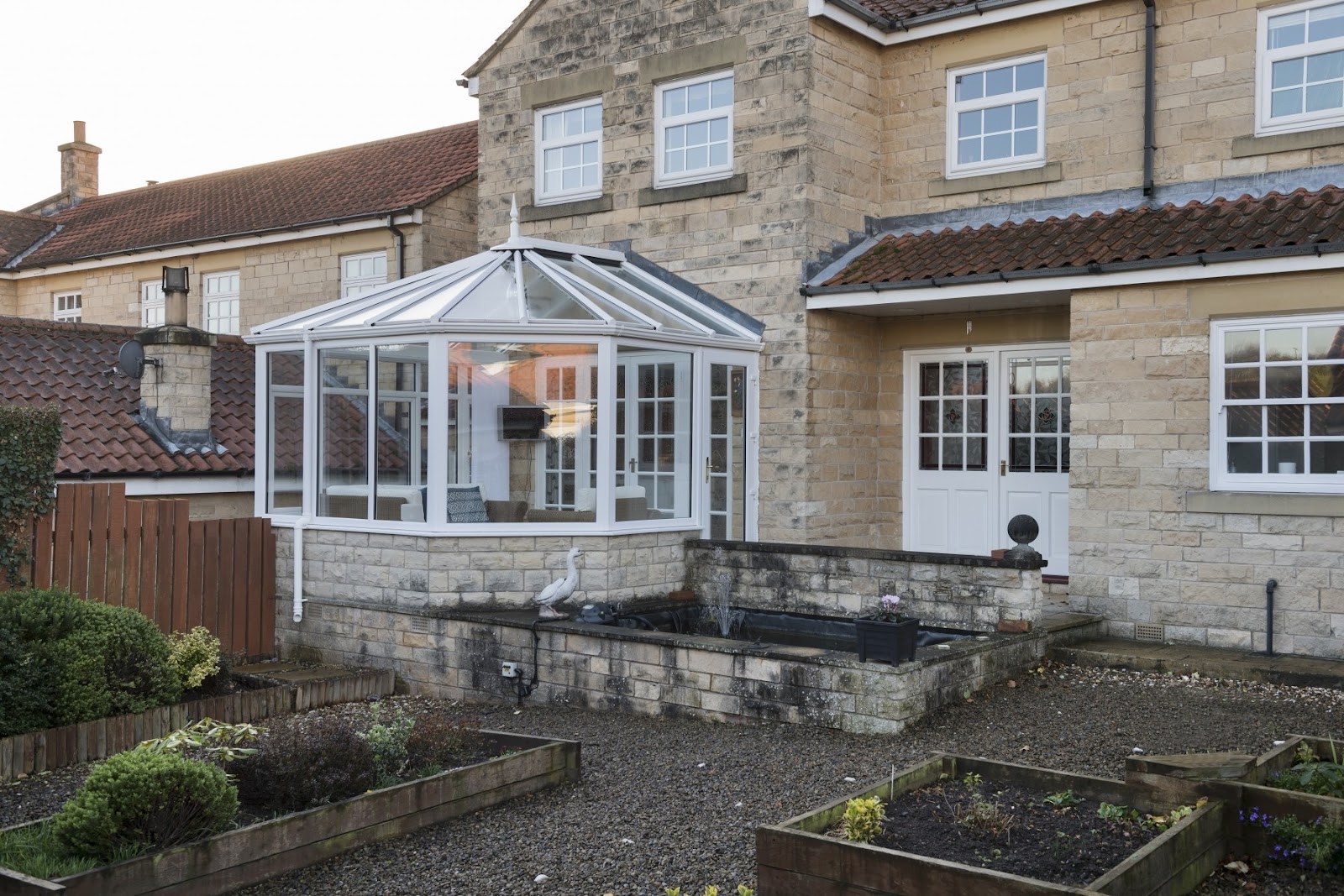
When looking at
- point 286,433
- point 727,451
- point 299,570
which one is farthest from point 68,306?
point 727,451

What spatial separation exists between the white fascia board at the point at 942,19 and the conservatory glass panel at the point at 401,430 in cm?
548

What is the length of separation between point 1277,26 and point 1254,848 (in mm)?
8807

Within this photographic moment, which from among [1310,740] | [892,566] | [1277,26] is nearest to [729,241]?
[892,566]

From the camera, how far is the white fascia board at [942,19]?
12.5m

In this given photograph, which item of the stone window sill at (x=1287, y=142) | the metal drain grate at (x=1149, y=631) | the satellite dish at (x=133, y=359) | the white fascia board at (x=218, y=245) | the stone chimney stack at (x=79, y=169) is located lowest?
the metal drain grate at (x=1149, y=631)

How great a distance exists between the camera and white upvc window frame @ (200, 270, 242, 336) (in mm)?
19859

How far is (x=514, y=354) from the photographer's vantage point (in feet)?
36.6

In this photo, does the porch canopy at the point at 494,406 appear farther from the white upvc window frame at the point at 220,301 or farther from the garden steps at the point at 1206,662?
the white upvc window frame at the point at 220,301

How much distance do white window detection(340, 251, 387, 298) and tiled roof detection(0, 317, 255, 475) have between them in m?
3.64

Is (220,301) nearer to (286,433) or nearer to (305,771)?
(286,433)

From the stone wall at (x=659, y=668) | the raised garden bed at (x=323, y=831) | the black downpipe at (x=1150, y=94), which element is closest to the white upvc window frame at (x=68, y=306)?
the stone wall at (x=659, y=668)

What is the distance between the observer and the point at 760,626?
1102cm

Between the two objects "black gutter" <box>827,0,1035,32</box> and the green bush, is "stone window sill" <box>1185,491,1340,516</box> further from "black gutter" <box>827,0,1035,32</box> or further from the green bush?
the green bush

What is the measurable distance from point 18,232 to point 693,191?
1683cm
